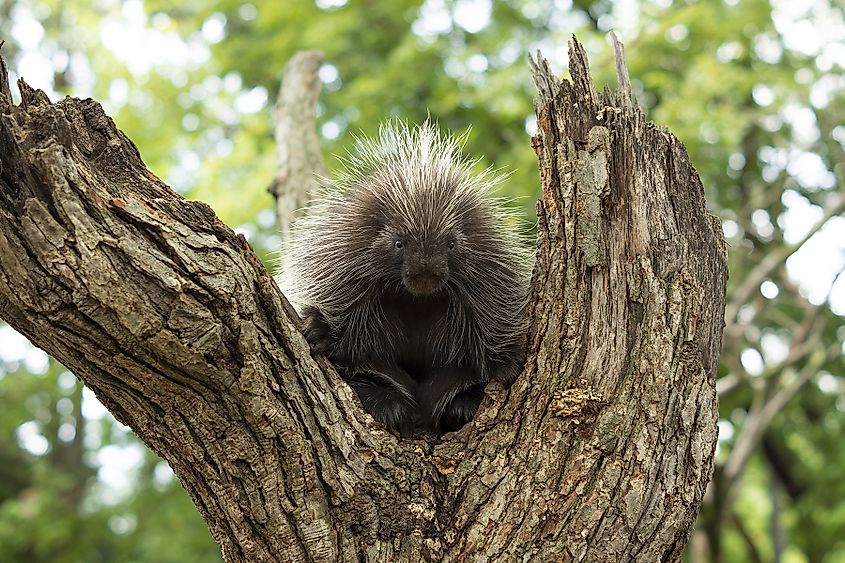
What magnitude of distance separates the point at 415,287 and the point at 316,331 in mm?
337

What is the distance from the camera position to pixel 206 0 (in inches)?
335

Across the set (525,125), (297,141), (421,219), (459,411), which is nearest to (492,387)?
(459,411)

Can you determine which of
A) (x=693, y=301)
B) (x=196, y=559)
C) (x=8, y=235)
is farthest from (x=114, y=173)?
(x=196, y=559)

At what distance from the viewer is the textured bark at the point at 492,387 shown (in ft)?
6.28

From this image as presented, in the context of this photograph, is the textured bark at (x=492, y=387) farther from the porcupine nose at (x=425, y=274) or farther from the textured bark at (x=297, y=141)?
the textured bark at (x=297, y=141)

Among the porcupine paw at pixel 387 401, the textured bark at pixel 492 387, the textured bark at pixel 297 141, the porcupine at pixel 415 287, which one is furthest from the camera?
the textured bark at pixel 297 141

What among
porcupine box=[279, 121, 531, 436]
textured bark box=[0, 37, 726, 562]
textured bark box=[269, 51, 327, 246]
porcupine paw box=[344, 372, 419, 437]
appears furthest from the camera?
textured bark box=[269, 51, 327, 246]

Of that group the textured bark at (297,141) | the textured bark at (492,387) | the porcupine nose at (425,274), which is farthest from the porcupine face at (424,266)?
the textured bark at (297,141)

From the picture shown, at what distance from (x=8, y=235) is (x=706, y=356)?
176 centimetres

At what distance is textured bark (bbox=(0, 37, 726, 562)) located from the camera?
75.4 inches

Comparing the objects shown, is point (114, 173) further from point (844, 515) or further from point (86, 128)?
point (844, 515)

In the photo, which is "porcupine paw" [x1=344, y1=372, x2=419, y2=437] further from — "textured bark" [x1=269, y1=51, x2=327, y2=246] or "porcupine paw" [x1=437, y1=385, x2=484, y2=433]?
"textured bark" [x1=269, y1=51, x2=327, y2=246]

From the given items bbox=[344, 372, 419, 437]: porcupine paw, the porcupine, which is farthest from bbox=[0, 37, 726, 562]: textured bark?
the porcupine

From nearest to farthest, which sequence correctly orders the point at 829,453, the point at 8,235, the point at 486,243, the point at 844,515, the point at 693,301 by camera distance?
the point at 8,235
the point at 693,301
the point at 486,243
the point at 844,515
the point at 829,453
